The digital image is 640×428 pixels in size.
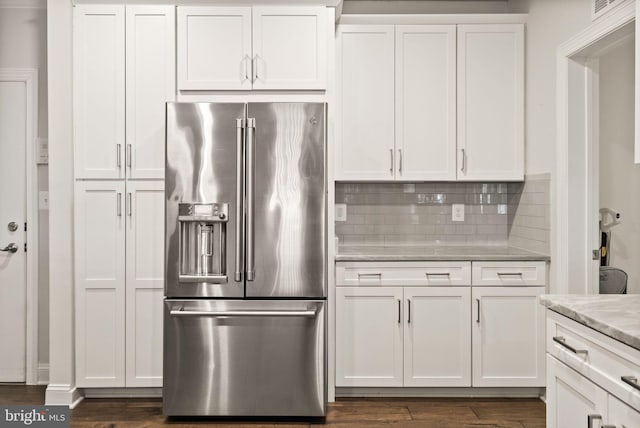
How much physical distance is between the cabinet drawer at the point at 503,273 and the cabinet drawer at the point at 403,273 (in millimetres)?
62

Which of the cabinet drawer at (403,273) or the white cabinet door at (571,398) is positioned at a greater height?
the cabinet drawer at (403,273)

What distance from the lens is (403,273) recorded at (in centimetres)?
335

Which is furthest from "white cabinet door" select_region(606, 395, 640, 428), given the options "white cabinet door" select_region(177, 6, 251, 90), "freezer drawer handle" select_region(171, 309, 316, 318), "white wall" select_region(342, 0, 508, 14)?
"white wall" select_region(342, 0, 508, 14)

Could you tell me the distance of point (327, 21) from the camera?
3254mm

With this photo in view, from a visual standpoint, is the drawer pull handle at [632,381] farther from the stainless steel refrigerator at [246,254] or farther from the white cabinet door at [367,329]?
the white cabinet door at [367,329]

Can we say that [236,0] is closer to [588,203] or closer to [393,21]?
[393,21]

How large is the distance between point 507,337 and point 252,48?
93.1 inches

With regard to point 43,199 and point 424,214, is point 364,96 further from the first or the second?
point 43,199

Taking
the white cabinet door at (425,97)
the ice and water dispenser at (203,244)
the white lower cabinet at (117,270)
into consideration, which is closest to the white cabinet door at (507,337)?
the white cabinet door at (425,97)

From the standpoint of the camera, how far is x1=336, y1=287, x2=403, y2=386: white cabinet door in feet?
11.0

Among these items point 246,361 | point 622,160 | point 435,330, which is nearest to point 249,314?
point 246,361

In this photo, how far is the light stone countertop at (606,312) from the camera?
1528 millimetres

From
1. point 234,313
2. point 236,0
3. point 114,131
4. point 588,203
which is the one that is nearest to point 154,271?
point 234,313

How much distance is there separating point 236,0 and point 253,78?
1.56ft
